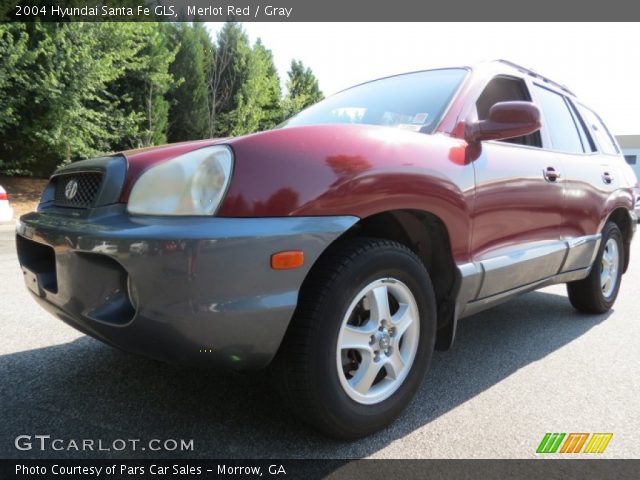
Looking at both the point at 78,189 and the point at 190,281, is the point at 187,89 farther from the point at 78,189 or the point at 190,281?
the point at 190,281

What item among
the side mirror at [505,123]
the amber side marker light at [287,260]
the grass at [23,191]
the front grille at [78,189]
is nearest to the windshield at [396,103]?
the side mirror at [505,123]

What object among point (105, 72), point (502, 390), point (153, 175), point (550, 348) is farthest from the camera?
point (105, 72)

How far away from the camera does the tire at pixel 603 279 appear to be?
11.9 ft

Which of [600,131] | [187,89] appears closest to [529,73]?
[600,131]

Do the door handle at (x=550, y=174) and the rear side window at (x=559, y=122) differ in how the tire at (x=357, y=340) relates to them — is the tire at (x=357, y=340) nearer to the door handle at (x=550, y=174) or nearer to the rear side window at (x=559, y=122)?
the door handle at (x=550, y=174)

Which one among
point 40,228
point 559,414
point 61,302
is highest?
point 40,228

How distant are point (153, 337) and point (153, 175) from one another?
551 millimetres

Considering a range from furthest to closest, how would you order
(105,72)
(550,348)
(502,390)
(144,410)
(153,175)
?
(105,72) < (550,348) < (502,390) < (144,410) < (153,175)

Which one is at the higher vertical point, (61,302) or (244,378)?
(61,302)

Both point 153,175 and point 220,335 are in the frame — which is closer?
point 220,335

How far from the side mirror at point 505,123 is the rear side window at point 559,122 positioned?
994 millimetres

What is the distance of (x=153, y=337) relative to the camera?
1.50 meters

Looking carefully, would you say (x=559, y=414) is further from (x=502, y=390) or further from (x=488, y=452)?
(x=488, y=452)

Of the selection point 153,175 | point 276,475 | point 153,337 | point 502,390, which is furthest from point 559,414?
point 153,175
